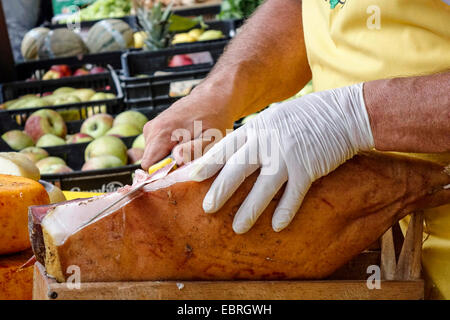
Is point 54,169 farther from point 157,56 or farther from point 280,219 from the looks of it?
point 280,219

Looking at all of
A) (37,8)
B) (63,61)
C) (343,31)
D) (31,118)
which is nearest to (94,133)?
(31,118)

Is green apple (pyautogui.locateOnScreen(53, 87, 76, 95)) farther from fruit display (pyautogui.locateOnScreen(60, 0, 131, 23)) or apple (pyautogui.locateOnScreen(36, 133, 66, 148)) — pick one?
fruit display (pyautogui.locateOnScreen(60, 0, 131, 23))

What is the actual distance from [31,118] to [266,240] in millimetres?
3201

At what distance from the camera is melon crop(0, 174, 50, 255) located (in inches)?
59.1

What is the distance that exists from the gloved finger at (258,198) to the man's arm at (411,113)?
10.7 inches

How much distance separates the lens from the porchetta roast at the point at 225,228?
126cm

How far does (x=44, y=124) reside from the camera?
404cm

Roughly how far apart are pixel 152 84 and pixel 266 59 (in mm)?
2345

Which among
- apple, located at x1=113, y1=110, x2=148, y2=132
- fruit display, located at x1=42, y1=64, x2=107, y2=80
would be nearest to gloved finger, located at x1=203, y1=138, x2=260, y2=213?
apple, located at x1=113, y1=110, x2=148, y2=132

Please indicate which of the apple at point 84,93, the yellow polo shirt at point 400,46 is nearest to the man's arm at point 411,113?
the yellow polo shirt at point 400,46

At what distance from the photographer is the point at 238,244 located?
132 cm

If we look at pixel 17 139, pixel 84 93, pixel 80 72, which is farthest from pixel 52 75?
pixel 17 139

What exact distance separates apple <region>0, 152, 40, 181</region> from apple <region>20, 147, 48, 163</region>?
1.62m

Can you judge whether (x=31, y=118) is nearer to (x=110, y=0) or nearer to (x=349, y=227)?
(x=349, y=227)
